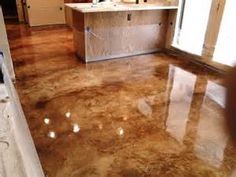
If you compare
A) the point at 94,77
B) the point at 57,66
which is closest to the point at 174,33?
the point at 94,77

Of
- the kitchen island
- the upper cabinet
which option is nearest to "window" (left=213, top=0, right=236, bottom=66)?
the kitchen island

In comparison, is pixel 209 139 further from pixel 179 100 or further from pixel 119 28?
pixel 119 28

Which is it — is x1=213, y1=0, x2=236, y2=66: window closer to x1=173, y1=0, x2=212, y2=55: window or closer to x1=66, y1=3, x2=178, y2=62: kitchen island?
x1=173, y1=0, x2=212, y2=55: window

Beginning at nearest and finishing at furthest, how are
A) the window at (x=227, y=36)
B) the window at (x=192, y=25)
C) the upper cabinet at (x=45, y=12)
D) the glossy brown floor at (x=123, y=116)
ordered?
1. the glossy brown floor at (x=123, y=116)
2. the window at (x=227, y=36)
3. the window at (x=192, y=25)
4. the upper cabinet at (x=45, y=12)

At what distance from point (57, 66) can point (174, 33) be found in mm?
2290

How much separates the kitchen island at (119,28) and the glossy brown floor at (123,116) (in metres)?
0.25

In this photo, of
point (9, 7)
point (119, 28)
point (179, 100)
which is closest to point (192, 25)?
point (119, 28)

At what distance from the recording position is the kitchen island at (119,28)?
3.74 metres

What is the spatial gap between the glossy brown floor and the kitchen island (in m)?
0.25

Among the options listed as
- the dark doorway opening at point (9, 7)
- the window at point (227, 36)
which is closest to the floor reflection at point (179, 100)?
the window at point (227, 36)

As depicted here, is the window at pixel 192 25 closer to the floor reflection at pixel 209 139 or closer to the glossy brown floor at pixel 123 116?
the glossy brown floor at pixel 123 116

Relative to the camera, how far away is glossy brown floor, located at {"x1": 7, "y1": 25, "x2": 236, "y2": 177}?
185 centimetres

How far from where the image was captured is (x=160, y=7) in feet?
13.2

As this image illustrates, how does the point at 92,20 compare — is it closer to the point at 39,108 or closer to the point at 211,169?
the point at 39,108
